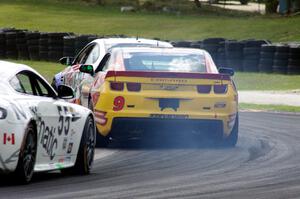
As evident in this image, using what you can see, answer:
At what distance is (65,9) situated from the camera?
217 ft

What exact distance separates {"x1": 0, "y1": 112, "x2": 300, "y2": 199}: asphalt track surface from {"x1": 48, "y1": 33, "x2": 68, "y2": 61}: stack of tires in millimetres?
25796

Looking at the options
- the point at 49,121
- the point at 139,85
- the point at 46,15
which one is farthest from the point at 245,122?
the point at 46,15

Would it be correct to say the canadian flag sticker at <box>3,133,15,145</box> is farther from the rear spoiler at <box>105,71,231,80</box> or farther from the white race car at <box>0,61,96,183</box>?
the rear spoiler at <box>105,71,231,80</box>

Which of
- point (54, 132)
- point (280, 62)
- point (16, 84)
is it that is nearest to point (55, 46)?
point (280, 62)

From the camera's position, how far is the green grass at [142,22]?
53438 millimetres

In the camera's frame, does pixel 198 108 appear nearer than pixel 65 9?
Yes

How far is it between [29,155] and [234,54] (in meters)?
26.7

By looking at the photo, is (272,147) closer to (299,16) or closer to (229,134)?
(229,134)

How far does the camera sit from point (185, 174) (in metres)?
12.3

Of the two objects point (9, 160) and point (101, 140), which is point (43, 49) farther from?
point (9, 160)

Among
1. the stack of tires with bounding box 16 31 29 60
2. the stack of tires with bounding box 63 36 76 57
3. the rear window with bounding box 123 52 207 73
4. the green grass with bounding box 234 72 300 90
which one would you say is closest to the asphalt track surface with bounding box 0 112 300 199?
the rear window with bounding box 123 52 207 73

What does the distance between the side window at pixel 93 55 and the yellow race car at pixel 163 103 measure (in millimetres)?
3288

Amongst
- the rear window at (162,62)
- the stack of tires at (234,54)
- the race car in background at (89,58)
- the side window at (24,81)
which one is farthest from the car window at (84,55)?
the stack of tires at (234,54)

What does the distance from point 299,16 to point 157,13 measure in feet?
34.0
